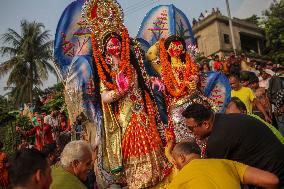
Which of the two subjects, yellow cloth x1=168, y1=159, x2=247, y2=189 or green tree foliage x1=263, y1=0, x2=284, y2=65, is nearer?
yellow cloth x1=168, y1=159, x2=247, y2=189

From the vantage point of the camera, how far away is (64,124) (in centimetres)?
1027

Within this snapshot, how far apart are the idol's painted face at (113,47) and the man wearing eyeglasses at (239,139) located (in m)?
2.58

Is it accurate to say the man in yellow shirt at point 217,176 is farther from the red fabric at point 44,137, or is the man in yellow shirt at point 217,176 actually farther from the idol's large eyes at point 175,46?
the red fabric at point 44,137

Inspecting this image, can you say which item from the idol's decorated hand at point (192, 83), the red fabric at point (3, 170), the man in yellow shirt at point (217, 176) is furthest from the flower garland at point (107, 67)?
the red fabric at point (3, 170)

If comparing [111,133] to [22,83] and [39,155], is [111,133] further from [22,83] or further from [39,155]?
[22,83]

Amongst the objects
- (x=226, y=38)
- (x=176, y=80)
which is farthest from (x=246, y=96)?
(x=226, y=38)

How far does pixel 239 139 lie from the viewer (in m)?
3.02

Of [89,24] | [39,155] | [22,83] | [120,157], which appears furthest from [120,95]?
[22,83]

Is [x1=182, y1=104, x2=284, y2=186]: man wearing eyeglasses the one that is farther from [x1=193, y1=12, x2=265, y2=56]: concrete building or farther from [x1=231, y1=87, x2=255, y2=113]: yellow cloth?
[x1=193, y1=12, x2=265, y2=56]: concrete building

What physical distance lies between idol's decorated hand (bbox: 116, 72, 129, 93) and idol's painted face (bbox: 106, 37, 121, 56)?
1.07 feet

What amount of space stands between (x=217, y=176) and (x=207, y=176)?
61 millimetres

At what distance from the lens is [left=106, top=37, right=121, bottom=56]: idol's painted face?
5480 mm

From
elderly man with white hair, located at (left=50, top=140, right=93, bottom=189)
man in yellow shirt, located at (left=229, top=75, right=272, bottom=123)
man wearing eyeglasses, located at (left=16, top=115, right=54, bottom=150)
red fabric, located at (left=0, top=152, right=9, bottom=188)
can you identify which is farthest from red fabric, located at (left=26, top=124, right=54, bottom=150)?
elderly man with white hair, located at (left=50, top=140, right=93, bottom=189)

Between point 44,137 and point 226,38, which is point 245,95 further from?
point 226,38
